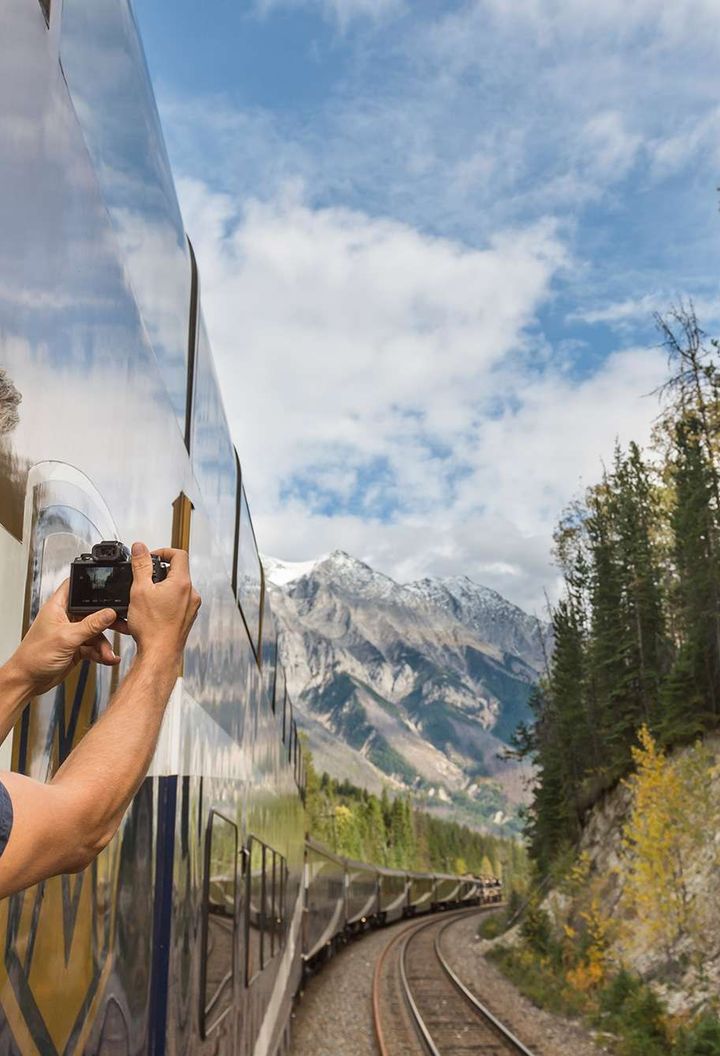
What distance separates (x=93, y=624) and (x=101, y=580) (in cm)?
10

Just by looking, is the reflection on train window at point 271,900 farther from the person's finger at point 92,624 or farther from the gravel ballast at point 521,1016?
the gravel ballast at point 521,1016

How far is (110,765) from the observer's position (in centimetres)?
134

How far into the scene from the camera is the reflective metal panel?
8.27 feet

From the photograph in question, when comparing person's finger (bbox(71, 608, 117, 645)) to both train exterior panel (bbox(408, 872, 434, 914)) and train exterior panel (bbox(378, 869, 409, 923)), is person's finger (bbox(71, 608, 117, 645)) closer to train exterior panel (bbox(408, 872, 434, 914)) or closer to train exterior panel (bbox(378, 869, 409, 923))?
train exterior panel (bbox(378, 869, 409, 923))

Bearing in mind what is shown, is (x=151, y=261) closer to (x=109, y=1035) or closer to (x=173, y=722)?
(x=173, y=722)

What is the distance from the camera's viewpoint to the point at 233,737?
18.3 feet

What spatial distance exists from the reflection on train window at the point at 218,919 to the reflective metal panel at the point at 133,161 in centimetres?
214

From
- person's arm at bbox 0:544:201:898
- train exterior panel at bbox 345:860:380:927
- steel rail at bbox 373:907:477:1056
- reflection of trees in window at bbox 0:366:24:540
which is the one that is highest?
reflection of trees in window at bbox 0:366:24:540

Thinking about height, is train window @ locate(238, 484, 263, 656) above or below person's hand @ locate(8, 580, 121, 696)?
above

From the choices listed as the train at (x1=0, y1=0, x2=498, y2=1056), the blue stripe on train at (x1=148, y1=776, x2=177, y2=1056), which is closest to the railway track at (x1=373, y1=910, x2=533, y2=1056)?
the train at (x1=0, y1=0, x2=498, y2=1056)

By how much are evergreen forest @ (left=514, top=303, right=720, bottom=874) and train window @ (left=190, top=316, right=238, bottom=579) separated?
25017 millimetres

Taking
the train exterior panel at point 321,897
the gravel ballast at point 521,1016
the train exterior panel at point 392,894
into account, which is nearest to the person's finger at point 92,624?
the gravel ballast at point 521,1016

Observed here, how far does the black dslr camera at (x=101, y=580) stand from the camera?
1.65m

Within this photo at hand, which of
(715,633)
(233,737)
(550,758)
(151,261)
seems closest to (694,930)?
(715,633)
